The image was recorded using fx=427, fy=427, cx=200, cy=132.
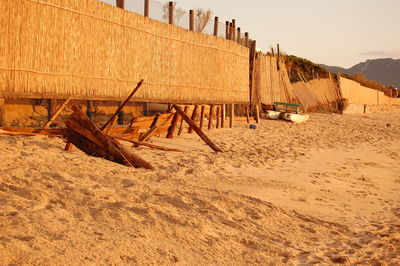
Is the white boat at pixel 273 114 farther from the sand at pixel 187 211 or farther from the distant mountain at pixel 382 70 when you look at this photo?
the distant mountain at pixel 382 70

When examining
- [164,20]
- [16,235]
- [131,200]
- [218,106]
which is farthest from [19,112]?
[16,235]

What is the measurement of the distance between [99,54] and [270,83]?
10.4 metres

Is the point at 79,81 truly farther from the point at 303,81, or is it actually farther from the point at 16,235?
the point at 303,81

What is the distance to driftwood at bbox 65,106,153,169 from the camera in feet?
19.4

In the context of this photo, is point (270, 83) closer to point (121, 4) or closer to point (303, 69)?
point (303, 69)

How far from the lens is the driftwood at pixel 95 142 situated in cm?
591

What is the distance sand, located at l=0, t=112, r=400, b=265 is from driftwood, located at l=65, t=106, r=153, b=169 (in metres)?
0.22

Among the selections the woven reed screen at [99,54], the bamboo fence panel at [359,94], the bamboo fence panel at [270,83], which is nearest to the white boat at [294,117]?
the bamboo fence panel at [270,83]

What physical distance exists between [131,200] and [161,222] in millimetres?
602

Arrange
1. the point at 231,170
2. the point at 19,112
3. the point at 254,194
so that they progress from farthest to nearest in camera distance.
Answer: the point at 19,112
the point at 231,170
the point at 254,194

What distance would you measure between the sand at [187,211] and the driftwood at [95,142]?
0.73 ft

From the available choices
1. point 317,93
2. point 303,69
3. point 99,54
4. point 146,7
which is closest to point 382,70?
point 303,69

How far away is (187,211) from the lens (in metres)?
4.19

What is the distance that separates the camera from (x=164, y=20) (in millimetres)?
11531
